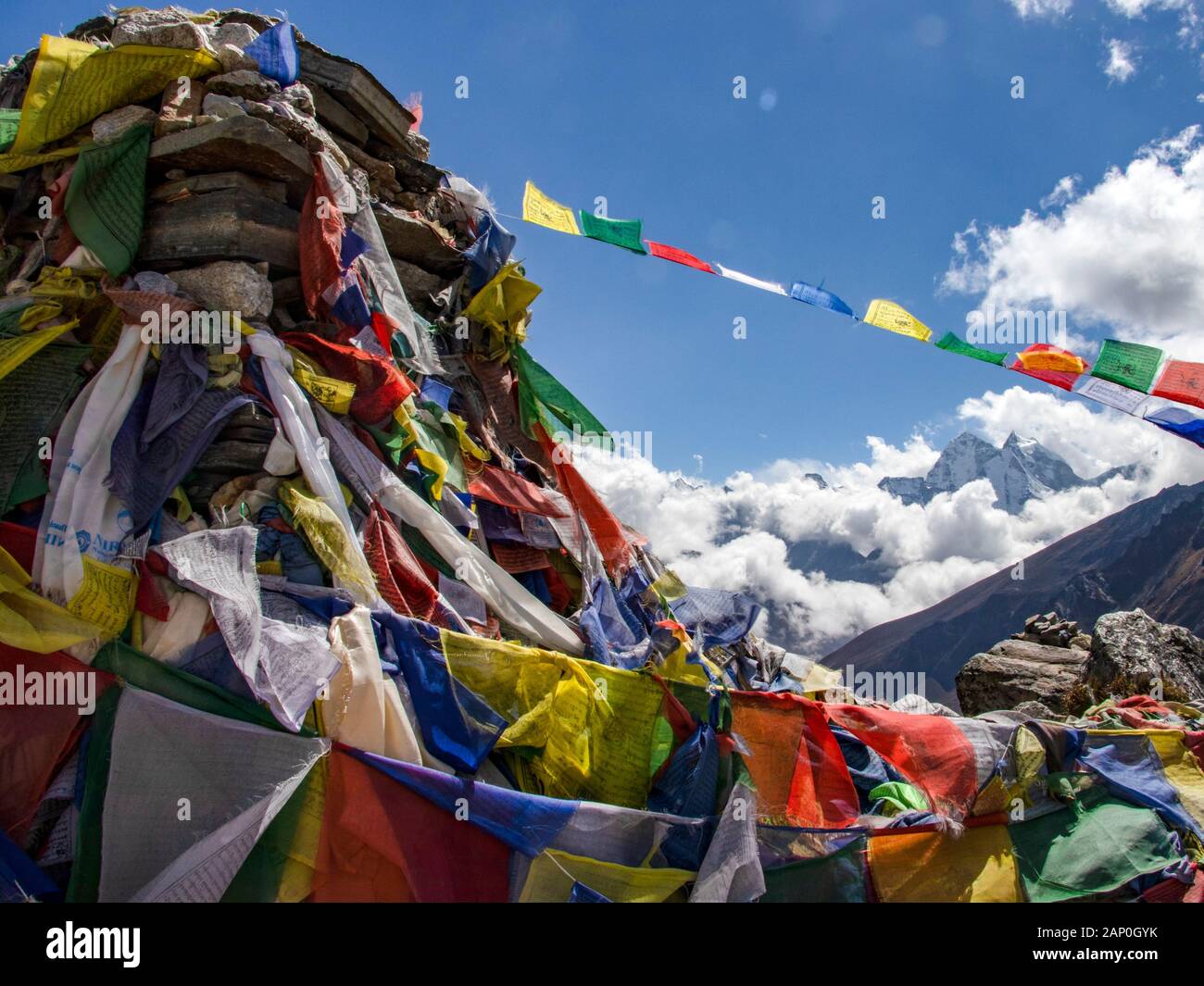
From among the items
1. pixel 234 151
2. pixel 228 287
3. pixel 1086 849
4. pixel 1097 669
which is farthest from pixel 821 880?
pixel 1097 669

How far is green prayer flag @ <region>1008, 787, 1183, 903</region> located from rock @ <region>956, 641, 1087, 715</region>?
7.55 meters

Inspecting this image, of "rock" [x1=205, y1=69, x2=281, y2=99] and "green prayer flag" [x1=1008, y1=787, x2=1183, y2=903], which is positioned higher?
"rock" [x1=205, y1=69, x2=281, y2=99]

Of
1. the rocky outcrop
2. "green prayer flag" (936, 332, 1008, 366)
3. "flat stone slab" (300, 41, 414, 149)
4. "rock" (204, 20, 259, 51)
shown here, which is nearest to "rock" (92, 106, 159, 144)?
"rock" (204, 20, 259, 51)

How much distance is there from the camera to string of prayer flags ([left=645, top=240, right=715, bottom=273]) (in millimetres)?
10047

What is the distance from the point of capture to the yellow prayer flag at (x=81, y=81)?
6.47 metres

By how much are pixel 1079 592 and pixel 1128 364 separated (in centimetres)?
10979

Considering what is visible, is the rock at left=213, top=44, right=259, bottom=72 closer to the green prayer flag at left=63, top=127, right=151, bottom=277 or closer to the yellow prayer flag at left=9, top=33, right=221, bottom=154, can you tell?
the yellow prayer flag at left=9, top=33, right=221, bottom=154

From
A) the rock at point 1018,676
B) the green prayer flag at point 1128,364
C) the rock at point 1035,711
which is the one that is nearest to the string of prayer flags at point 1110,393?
the green prayer flag at point 1128,364

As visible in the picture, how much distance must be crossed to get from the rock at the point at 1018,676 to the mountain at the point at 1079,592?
53899mm

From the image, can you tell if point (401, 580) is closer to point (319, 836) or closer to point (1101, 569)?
point (319, 836)

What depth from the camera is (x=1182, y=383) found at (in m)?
8.17

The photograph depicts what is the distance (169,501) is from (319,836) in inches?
105

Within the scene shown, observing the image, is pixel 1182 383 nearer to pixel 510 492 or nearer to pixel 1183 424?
pixel 1183 424
